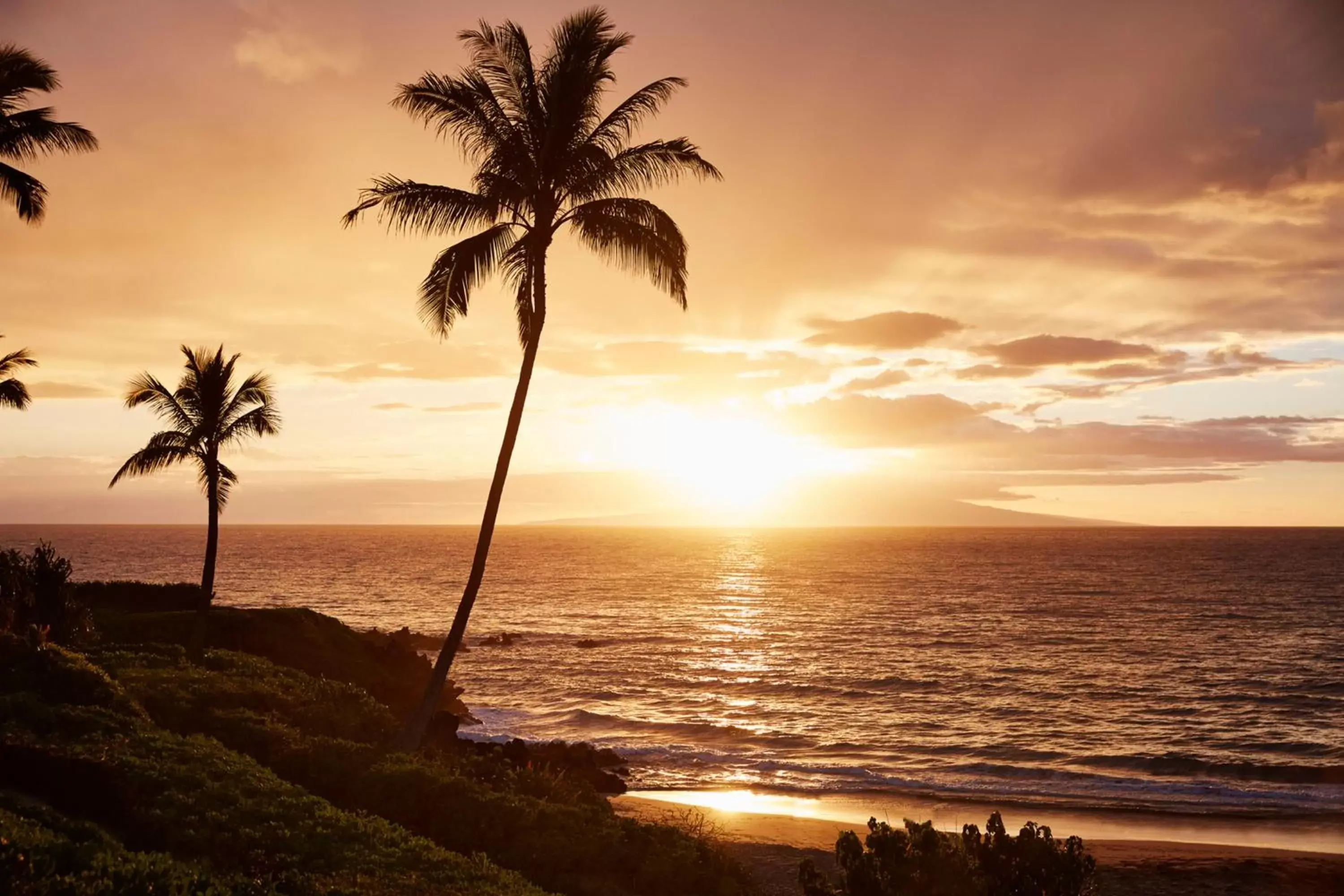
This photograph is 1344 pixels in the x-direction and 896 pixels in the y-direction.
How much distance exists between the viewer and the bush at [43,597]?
24.2m

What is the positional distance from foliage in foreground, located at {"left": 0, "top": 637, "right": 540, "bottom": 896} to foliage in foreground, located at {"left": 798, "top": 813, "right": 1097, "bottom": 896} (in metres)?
4.60

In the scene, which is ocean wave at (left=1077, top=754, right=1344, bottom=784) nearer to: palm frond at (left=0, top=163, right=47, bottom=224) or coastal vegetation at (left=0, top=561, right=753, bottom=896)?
coastal vegetation at (left=0, top=561, right=753, bottom=896)

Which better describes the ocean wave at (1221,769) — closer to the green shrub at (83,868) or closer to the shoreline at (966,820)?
the shoreline at (966,820)

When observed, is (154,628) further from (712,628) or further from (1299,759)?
(712,628)

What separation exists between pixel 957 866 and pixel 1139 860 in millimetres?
16046

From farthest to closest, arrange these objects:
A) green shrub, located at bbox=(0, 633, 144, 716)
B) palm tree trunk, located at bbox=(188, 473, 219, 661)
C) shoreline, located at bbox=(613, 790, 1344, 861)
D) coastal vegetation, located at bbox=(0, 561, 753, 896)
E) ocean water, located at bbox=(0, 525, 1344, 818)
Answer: ocean water, located at bbox=(0, 525, 1344, 818)
palm tree trunk, located at bbox=(188, 473, 219, 661)
shoreline, located at bbox=(613, 790, 1344, 861)
green shrub, located at bbox=(0, 633, 144, 716)
coastal vegetation, located at bbox=(0, 561, 753, 896)

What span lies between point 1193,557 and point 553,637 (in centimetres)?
16149

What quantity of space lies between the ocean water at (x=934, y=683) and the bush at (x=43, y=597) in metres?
19.2

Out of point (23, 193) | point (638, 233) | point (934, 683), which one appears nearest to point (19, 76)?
point (23, 193)

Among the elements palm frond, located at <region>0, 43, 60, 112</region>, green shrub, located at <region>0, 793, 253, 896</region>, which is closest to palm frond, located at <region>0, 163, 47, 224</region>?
palm frond, located at <region>0, 43, 60, 112</region>

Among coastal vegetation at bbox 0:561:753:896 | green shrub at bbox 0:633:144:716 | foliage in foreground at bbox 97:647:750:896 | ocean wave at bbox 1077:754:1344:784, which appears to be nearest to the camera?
coastal vegetation at bbox 0:561:753:896

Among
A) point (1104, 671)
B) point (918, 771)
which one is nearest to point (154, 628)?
point (918, 771)

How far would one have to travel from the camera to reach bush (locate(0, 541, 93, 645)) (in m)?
24.2

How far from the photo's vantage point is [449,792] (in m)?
16.8
